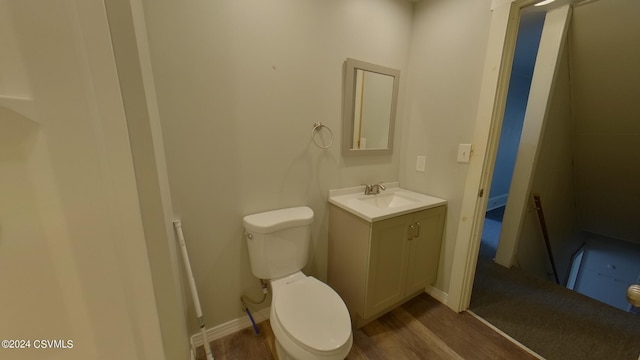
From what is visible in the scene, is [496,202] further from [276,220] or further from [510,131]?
[276,220]

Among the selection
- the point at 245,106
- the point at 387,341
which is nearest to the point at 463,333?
the point at 387,341

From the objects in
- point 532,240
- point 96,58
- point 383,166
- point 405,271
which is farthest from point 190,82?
point 532,240

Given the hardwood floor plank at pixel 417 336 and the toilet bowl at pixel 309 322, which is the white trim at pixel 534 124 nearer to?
the hardwood floor plank at pixel 417 336

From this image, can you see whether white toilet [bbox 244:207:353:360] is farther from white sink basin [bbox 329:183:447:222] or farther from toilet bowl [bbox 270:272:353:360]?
white sink basin [bbox 329:183:447:222]

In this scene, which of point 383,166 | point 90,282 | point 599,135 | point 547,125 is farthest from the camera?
point 599,135

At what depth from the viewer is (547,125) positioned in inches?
82.0

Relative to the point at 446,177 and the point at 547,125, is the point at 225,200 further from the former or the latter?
the point at 547,125

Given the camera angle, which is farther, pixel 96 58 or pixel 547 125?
pixel 547 125

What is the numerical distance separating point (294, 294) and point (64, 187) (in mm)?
1037

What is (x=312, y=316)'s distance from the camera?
3.60 feet

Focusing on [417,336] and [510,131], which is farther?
[510,131]

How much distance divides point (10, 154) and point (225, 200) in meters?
0.85

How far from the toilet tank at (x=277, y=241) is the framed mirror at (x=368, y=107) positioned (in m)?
0.68

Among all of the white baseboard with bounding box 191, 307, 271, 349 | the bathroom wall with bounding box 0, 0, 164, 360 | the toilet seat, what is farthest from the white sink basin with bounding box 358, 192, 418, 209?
the bathroom wall with bounding box 0, 0, 164, 360
